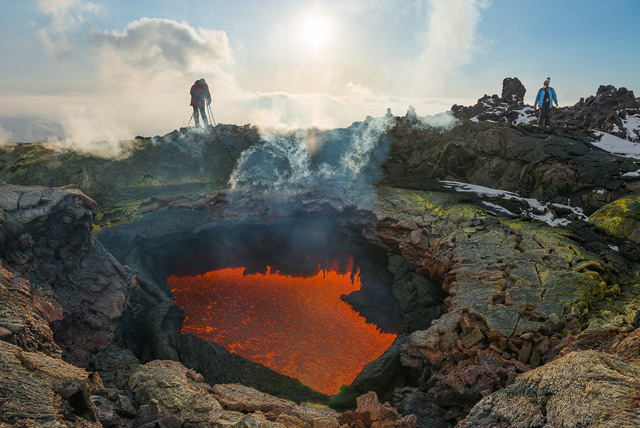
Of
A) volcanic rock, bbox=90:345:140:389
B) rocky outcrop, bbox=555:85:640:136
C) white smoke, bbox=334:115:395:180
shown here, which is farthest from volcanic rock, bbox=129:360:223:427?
rocky outcrop, bbox=555:85:640:136

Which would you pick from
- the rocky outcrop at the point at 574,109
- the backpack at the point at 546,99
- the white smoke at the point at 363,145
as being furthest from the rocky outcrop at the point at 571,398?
the rocky outcrop at the point at 574,109

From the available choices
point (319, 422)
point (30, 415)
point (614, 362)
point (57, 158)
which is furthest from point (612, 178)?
point (57, 158)

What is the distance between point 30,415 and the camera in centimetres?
465

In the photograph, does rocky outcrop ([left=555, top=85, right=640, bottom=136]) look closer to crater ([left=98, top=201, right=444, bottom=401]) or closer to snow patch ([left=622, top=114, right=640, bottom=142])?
snow patch ([left=622, top=114, right=640, bottom=142])

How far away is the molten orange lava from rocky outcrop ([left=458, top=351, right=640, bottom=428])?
7857 millimetres

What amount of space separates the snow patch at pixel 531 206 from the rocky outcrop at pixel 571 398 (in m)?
10.6

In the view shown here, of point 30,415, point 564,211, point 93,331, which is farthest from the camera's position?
point 564,211

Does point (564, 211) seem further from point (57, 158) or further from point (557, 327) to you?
point (57, 158)

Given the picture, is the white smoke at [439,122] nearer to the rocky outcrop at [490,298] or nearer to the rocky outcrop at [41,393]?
the rocky outcrop at [490,298]

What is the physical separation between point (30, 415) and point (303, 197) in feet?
60.0

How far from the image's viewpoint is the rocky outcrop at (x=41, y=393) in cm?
463

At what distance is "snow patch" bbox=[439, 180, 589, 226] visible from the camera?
15.5 meters

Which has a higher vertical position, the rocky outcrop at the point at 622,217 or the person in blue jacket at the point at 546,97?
the person in blue jacket at the point at 546,97

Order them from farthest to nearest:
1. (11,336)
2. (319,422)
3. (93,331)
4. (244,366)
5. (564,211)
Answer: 1. (564,211)
2. (244,366)
3. (93,331)
4. (319,422)
5. (11,336)
